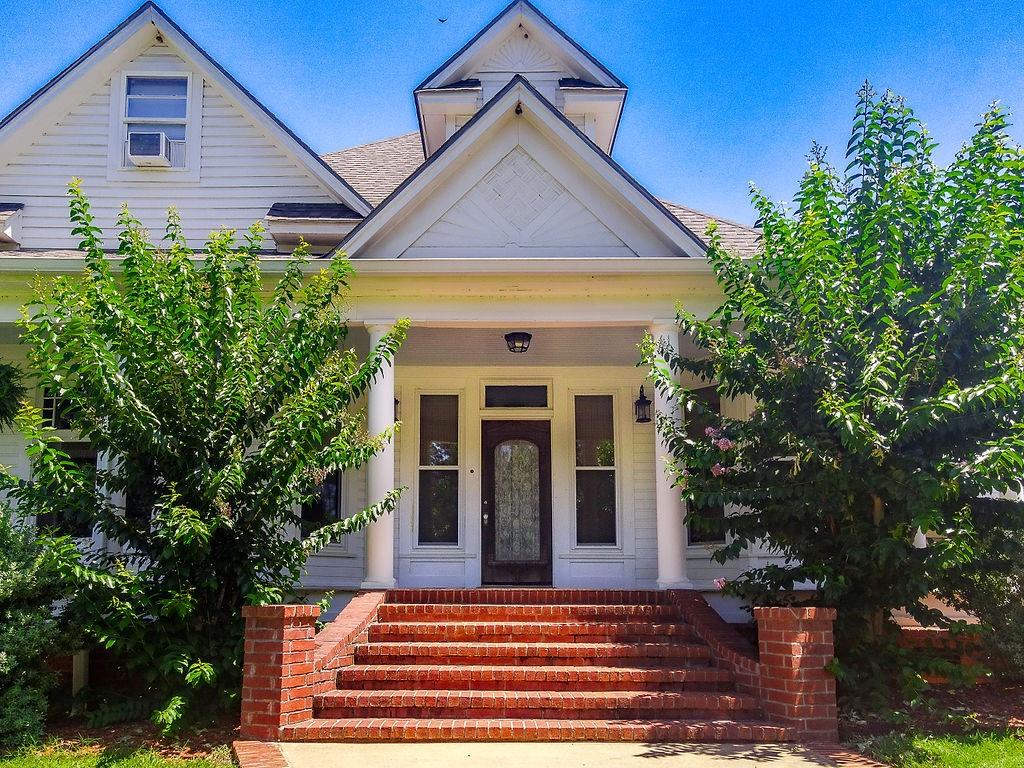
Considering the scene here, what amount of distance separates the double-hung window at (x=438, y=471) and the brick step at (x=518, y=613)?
2583mm

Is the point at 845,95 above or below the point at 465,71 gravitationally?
below

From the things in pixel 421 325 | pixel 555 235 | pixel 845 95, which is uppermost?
pixel 845 95

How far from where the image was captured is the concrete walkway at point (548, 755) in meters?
5.64

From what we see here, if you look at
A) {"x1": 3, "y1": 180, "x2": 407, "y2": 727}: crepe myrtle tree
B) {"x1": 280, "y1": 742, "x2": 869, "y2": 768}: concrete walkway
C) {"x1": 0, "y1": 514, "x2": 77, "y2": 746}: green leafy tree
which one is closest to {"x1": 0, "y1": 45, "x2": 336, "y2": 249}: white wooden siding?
{"x1": 3, "y1": 180, "x2": 407, "y2": 727}: crepe myrtle tree

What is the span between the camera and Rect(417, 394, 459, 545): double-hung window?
10.8m

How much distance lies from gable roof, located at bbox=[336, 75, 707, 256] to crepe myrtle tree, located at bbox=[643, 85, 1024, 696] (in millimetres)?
1560

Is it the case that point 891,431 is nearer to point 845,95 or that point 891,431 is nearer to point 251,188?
point 845,95

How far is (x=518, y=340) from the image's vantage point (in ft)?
33.6

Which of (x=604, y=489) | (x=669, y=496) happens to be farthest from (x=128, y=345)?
(x=604, y=489)

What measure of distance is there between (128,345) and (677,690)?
490 centimetres

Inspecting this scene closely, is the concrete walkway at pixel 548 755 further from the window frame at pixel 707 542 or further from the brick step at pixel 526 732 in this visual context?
the window frame at pixel 707 542

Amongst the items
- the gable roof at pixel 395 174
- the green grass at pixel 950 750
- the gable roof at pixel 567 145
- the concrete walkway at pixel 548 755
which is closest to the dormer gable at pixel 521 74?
the gable roof at pixel 395 174

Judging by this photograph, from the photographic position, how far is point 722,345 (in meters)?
7.57

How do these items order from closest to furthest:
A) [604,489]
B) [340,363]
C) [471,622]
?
[340,363], [471,622], [604,489]
